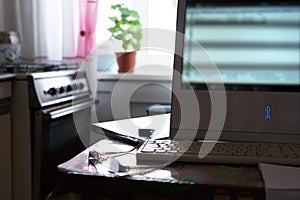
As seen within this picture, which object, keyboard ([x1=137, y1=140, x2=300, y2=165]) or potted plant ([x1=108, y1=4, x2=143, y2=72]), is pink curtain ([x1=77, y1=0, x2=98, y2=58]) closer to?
potted plant ([x1=108, y1=4, x2=143, y2=72])

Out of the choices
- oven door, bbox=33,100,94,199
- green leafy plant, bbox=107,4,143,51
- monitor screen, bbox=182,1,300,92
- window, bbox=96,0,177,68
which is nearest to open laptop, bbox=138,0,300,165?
monitor screen, bbox=182,1,300,92

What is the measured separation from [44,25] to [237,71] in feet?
5.55

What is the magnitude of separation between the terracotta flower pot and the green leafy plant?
118mm

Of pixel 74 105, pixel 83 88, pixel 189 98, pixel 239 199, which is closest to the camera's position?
pixel 239 199

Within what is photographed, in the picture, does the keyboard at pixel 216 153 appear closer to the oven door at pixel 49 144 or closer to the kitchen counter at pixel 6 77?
the oven door at pixel 49 144

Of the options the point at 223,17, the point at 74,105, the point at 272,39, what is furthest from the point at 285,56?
the point at 74,105

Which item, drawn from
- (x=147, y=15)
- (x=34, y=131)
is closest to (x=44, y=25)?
(x=147, y=15)

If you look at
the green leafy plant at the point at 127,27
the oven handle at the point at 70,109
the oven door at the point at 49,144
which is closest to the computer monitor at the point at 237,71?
the oven door at the point at 49,144

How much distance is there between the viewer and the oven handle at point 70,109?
1.70 m

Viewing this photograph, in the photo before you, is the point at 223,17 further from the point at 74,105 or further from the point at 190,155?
the point at 74,105

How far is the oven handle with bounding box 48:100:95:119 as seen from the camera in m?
1.70

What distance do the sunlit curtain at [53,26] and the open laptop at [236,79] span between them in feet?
4.54

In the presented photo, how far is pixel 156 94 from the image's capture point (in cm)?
220

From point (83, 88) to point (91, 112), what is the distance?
16 cm
